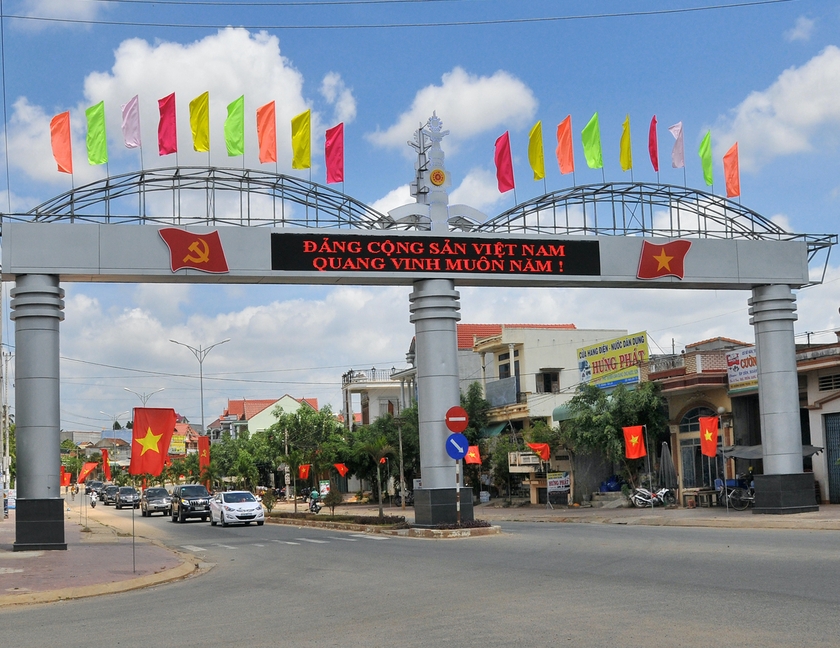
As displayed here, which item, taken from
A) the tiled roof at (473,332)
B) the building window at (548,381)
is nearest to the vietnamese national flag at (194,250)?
the building window at (548,381)

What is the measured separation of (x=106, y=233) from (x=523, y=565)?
1409 cm

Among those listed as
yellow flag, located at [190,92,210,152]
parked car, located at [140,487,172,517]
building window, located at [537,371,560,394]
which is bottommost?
parked car, located at [140,487,172,517]

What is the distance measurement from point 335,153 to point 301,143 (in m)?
1.03

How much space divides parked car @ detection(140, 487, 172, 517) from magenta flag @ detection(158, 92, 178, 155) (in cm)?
3253

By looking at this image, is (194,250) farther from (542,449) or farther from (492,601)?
(542,449)

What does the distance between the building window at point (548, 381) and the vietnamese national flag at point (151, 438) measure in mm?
39540

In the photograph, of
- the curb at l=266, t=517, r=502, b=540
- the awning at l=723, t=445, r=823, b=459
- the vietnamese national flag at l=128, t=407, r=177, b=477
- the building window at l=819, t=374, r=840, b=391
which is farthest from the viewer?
the building window at l=819, t=374, r=840, b=391

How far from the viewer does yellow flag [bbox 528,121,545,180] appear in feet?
96.1

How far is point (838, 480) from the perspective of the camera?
33625mm

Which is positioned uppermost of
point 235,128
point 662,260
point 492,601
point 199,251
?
point 235,128

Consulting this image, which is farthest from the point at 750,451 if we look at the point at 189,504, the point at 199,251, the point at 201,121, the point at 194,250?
the point at 189,504

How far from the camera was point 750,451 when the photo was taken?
33969 mm

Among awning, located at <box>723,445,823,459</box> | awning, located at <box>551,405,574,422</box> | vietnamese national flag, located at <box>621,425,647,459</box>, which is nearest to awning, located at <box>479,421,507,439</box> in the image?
awning, located at <box>551,405,574,422</box>

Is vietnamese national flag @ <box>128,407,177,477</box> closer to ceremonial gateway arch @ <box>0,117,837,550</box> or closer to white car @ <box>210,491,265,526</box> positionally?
ceremonial gateway arch @ <box>0,117,837,550</box>
